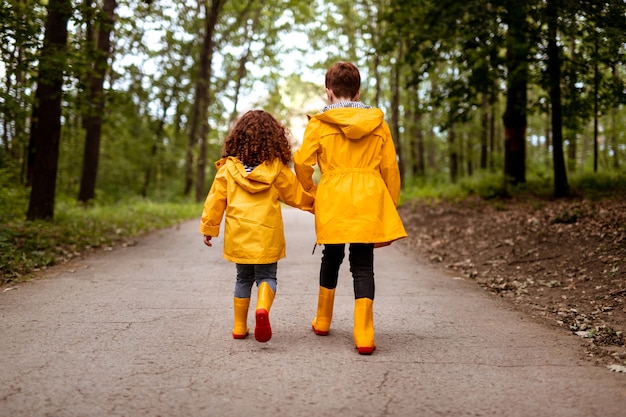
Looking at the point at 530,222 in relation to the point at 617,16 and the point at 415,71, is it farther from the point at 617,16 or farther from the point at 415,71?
the point at 415,71

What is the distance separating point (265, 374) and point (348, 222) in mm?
1299

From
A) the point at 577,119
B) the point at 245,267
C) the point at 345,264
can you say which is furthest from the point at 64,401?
the point at 577,119


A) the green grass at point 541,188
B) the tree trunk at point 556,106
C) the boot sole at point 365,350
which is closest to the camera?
the boot sole at point 365,350

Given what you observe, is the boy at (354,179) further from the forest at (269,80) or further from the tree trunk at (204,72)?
the tree trunk at (204,72)

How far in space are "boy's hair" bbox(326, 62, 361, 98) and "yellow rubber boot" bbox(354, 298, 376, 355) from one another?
5.38 ft

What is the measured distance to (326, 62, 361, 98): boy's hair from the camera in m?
4.50

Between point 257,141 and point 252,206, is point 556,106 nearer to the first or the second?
point 257,141

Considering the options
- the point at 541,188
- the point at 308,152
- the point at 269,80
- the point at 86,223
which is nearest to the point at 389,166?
the point at 308,152

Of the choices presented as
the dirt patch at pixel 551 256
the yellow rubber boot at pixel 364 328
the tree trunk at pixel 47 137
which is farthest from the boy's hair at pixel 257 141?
the tree trunk at pixel 47 137

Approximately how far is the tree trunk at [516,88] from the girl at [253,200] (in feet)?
21.8

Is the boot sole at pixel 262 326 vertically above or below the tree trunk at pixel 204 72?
below

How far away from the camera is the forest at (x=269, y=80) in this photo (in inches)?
394

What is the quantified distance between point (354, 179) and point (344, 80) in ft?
2.62

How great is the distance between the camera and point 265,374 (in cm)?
369
